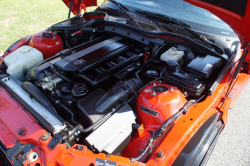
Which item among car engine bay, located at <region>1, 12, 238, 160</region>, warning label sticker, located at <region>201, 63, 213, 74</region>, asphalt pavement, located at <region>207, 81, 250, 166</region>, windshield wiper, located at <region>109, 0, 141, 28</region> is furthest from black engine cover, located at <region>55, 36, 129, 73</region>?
asphalt pavement, located at <region>207, 81, 250, 166</region>

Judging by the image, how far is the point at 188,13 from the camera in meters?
2.57

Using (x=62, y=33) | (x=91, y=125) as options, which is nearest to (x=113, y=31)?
(x=62, y=33)

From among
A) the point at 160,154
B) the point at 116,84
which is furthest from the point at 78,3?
the point at 160,154

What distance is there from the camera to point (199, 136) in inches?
67.2

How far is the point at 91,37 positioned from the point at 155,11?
0.96m

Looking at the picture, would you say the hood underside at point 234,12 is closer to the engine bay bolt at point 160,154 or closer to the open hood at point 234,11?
the open hood at point 234,11

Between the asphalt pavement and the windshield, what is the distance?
135 centimetres

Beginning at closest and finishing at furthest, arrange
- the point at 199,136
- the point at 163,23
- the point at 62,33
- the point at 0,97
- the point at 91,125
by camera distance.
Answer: the point at 91,125 < the point at 199,136 < the point at 0,97 < the point at 163,23 < the point at 62,33

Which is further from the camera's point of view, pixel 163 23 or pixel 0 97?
pixel 163 23

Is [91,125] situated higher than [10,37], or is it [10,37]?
[91,125]

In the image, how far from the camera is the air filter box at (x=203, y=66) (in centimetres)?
199

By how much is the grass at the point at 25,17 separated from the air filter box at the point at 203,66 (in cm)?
485

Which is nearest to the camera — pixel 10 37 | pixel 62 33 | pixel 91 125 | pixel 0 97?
pixel 91 125

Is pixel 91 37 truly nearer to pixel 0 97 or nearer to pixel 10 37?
pixel 0 97
